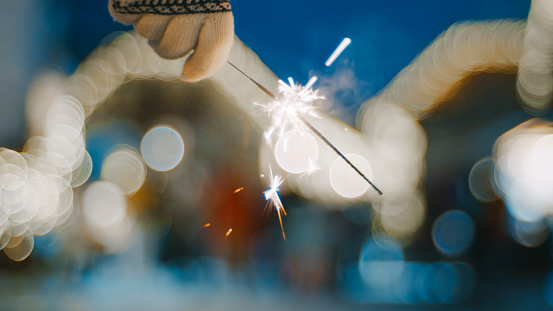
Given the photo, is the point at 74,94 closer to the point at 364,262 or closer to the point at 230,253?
the point at 230,253

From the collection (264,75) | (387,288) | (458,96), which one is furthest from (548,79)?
(264,75)

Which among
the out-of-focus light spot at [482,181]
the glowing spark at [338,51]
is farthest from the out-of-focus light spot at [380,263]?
the glowing spark at [338,51]

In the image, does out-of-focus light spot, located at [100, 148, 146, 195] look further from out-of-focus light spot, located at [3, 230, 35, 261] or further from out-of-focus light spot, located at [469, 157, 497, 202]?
out-of-focus light spot, located at [469, 157, 497, 202]

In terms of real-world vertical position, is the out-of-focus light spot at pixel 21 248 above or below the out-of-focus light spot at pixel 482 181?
below

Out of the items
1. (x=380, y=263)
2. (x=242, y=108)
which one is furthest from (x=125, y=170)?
(x=380, y=263)

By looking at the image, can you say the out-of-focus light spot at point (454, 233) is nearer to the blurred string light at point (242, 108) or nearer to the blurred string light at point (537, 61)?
the blurred string light at point (242, 108)

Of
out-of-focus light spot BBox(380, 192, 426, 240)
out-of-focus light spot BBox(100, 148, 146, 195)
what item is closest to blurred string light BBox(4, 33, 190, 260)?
out-of-focus light spot BBox(100, 148, 146, 195)

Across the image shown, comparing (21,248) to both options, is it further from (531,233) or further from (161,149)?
(531,233)
